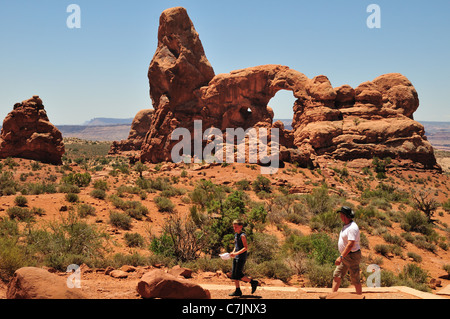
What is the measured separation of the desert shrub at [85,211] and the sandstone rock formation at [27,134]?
2172 cm

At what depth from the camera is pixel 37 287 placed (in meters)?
3.77

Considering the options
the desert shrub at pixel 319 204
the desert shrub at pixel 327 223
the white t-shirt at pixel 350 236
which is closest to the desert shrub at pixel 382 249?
the desert shrub at pixel 327 223

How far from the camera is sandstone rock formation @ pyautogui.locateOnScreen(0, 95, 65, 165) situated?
29.3 m

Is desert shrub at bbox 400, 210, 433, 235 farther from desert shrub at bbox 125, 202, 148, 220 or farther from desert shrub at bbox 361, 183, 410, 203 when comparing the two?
desert shrub at bbox 125, 202, 148, 220

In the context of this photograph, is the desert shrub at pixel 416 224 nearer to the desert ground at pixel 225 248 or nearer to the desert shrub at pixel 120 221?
the desert ground at pixel 225 248

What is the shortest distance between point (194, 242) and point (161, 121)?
31460 millimetres

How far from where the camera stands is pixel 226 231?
30.5ft

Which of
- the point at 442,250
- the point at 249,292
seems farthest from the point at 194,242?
the point at 442,250

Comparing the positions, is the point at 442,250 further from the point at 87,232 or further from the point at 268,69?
the point at 268,69

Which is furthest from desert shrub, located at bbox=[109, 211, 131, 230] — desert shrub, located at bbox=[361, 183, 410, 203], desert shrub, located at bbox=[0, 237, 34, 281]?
desert shrub, located at bbox=[361, 183, 410, 203]

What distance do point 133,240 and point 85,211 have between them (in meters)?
3.17

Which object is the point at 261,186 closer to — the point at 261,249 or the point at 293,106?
the point at 261,249

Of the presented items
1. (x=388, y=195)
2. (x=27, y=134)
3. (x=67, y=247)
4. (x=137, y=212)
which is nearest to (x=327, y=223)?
(x=137, y=212)

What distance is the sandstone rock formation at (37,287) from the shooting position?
3710mm
